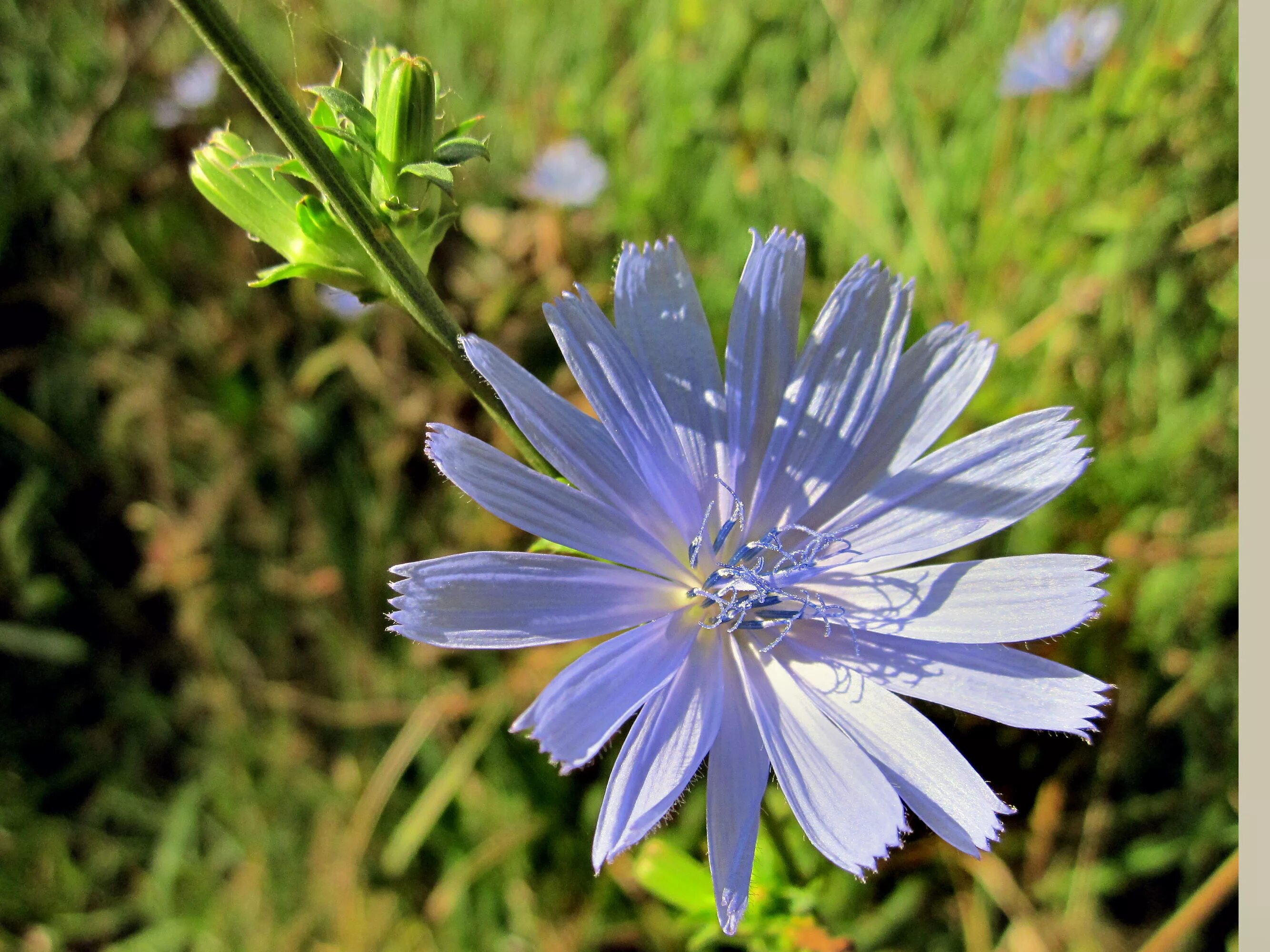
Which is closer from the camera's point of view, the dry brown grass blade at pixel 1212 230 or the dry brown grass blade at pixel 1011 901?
the dry brown grass blade at pixel 1011 901

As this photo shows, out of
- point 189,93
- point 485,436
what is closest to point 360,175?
point 485,436

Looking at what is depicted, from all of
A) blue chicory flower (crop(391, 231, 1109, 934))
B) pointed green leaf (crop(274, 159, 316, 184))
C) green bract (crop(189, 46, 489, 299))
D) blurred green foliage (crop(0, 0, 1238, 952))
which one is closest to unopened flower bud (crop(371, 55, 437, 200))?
green bract (crop(189, 46, 489, 299))

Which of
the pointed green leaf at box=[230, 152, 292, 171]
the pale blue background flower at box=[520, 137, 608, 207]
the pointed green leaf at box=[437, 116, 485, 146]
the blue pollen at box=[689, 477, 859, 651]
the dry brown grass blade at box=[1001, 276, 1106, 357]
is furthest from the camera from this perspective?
the pale blue background flower at box=[520, 137, 608, 207]

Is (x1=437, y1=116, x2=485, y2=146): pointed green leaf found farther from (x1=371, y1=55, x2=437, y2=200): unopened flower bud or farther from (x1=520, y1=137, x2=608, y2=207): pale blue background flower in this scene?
(x1=520, y1=137, x2=608, y2=207): pale blue background flower

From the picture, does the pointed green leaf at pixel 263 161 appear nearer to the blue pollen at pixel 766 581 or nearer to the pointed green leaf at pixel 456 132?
the pointed green leaf at pixel 456 132

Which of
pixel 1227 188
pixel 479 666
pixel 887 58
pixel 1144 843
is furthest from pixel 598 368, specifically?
pixel 887 58

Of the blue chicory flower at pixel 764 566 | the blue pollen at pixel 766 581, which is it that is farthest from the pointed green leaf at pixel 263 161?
the blue pollen at pixel 766 581
